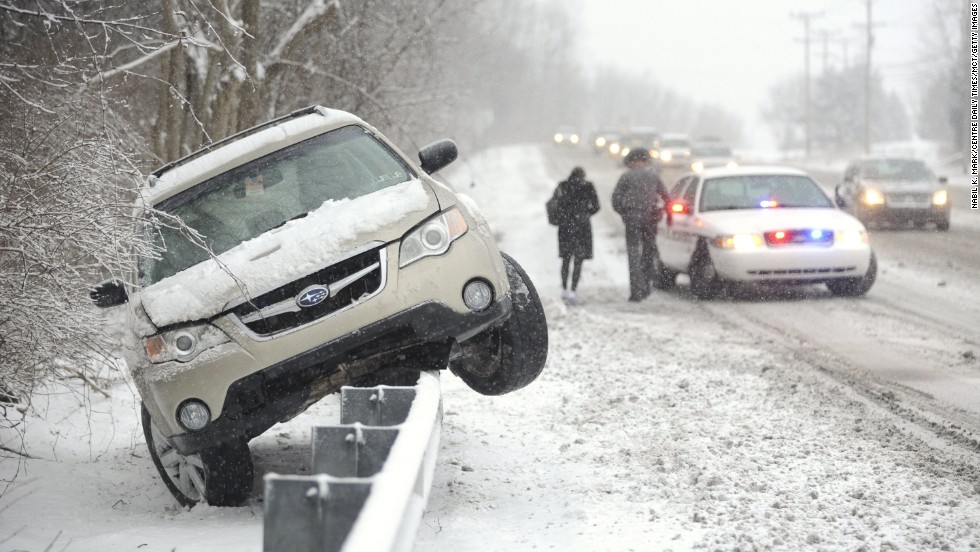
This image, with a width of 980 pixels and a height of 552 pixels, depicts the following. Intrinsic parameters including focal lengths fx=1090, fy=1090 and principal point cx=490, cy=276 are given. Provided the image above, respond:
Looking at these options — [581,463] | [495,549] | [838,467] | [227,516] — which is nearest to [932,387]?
[838,467]

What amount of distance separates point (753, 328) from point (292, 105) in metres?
8.05

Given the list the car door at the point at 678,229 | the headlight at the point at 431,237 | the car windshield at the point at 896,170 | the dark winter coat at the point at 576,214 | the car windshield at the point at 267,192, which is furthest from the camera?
the car windshield at the point at 896,170

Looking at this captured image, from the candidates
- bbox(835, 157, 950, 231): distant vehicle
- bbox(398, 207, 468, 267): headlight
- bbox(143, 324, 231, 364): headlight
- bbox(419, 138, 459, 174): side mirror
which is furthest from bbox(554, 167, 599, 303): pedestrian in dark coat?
bbox(835, 157, 950, 231): distant vehicle

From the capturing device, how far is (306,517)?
300 cm

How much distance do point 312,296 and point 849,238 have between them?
27.8ft

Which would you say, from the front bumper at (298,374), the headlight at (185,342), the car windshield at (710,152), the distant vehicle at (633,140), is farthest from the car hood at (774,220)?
the distant vehicle at (633,140)

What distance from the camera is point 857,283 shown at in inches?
489

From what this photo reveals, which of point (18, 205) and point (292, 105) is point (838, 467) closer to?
point (18, 205)

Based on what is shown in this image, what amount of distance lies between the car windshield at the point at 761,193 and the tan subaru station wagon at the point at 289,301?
760 centimetres

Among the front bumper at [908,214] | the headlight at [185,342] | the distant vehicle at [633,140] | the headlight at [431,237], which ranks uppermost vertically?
the distant vehicle at [633,140]

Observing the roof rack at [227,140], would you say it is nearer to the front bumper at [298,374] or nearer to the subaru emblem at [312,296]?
the subaru emblem at [312,296]

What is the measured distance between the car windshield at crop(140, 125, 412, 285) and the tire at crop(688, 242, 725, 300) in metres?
6.90

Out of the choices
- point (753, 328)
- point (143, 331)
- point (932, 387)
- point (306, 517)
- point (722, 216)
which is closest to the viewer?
point (306, 517)

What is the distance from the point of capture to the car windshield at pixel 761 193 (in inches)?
519
